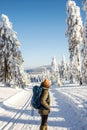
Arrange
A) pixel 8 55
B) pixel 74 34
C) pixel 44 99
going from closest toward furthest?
1. pixel 44 99
2. pixel 8 55
3. pixel 74 34

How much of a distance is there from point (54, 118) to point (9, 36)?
34.4m

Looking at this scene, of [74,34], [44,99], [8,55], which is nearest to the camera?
[44,99]

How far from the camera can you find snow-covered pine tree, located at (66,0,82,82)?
2103 inches

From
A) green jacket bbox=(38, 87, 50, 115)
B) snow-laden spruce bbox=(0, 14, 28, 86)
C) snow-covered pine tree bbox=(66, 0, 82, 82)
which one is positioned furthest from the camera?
snow-covered pine tree bbox=(66, 0, 82, 82)

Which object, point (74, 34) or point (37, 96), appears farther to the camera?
point (74, 34)

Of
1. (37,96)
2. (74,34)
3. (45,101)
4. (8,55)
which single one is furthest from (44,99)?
(74,34)

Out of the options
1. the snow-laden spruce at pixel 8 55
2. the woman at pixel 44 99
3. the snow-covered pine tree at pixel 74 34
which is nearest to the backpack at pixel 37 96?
the woman at pixel 44 99

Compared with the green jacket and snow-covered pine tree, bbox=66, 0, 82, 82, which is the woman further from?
snow-covered pine tree, bbox=66, 0, 82, 82

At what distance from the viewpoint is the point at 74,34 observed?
176 ft

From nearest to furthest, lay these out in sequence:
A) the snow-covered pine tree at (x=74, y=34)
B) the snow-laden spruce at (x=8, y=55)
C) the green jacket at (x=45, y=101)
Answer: the green jacket at (x=45, y=101)
the snow-laden spruce at (x=8, y=55)
the snow-covered pine tree at (x=74, y=34)

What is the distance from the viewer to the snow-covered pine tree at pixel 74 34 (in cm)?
5341

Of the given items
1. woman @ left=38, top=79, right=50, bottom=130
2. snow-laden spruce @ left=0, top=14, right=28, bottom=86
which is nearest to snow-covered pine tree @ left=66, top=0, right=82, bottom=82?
snow-laden spruce @ left=0, top=14, right=28, bottom=86

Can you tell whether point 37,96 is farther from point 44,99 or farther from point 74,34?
point 74,34

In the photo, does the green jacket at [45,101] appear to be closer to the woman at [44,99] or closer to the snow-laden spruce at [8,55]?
the woman at [44,99]
